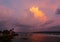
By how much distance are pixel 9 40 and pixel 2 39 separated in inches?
173

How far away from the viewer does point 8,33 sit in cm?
10294

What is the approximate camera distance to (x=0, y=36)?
3701 inches

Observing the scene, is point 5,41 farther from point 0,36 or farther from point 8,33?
point 8,33

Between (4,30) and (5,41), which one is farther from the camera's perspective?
(4,30)

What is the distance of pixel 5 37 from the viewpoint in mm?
94750

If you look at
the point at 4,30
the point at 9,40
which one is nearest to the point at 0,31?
the point at 4,30

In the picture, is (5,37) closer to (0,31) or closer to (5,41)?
(5,41)

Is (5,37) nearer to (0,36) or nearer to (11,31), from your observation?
(0,36)

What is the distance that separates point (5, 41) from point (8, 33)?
11.7 metres

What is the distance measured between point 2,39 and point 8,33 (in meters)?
11.2

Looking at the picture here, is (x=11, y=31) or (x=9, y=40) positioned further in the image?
(x=11, y=31)

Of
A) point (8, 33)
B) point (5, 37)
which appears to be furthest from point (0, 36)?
point (8, 33)

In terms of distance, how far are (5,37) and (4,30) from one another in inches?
352

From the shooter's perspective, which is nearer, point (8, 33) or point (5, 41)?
point (5, 41)
